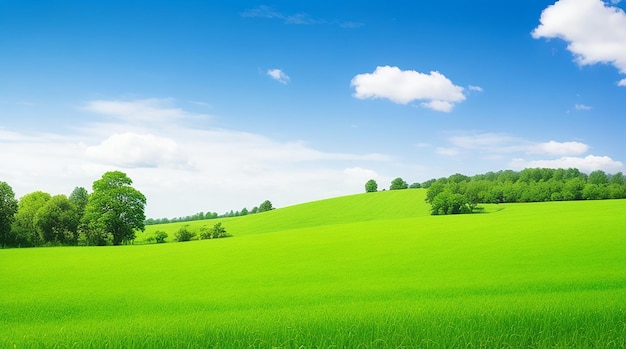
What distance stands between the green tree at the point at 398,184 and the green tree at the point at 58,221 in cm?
8534

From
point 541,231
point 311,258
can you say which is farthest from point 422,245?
point 541,231

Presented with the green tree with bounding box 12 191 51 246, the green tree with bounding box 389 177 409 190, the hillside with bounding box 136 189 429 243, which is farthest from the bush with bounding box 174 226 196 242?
the green tree with bounding box 389 177 409 190

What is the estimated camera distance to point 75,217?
179 ft

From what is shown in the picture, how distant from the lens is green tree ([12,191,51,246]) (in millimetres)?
50406

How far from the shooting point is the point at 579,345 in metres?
6.12

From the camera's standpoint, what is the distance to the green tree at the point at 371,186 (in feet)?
385

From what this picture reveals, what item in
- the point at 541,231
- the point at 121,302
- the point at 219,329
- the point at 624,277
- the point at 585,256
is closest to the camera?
the point at 219,329

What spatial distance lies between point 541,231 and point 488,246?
893 cm

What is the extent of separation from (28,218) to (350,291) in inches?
2061

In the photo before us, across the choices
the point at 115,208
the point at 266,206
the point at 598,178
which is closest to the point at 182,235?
the point at 115,208

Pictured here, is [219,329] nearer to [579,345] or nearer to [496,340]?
[496,340]

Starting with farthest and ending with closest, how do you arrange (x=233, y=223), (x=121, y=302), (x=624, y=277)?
1. (x=233, y=223)
2. (x=624, y=277)
3. (x=121, y=302)

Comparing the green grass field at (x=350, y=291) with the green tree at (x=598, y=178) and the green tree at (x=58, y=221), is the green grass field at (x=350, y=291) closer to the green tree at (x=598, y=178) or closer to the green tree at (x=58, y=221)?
the green tree at (x=58, y=221)

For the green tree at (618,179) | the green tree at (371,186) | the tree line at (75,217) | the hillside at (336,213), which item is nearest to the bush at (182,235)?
the tree line at (75,217)
